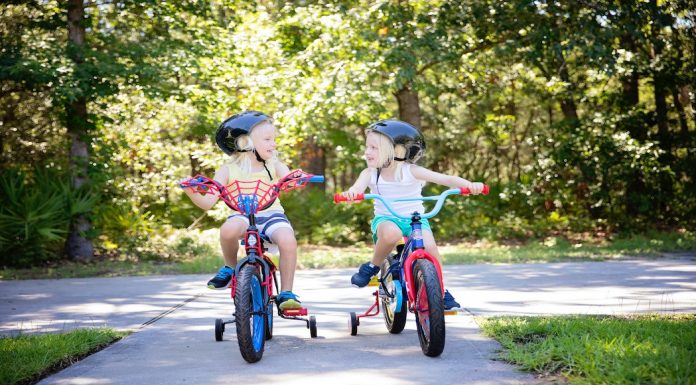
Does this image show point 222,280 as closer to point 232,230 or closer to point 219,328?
point 232,230

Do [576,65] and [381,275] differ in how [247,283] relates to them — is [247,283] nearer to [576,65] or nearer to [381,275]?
[381,275]

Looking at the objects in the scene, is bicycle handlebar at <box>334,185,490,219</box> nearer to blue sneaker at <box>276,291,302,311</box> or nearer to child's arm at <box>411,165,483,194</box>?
child's arm at <box>411,165,483,194</box>

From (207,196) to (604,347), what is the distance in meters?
2.84

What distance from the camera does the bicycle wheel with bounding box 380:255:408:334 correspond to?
4.99m

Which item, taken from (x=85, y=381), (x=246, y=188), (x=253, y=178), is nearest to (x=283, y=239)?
(x=246, y=188)

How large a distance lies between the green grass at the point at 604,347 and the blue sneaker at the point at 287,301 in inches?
55.9

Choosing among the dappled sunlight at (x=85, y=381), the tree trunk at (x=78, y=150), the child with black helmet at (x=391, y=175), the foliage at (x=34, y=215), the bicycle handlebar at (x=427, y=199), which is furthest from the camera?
the tree trunk at (x=78, y=150)

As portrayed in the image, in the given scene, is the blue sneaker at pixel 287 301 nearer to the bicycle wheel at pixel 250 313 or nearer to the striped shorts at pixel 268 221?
the bicycle wheel at pixel 250 313

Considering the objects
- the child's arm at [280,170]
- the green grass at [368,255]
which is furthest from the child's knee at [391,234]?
the green grass at [368,255]

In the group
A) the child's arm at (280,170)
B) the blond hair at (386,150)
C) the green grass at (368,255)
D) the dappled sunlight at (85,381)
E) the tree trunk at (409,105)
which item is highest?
the tree trunk at (409,105)

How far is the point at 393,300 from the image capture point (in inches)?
208

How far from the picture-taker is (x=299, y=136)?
15.3 metres

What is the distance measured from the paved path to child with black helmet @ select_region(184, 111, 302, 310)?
51cm

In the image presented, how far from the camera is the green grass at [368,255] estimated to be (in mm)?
11164
